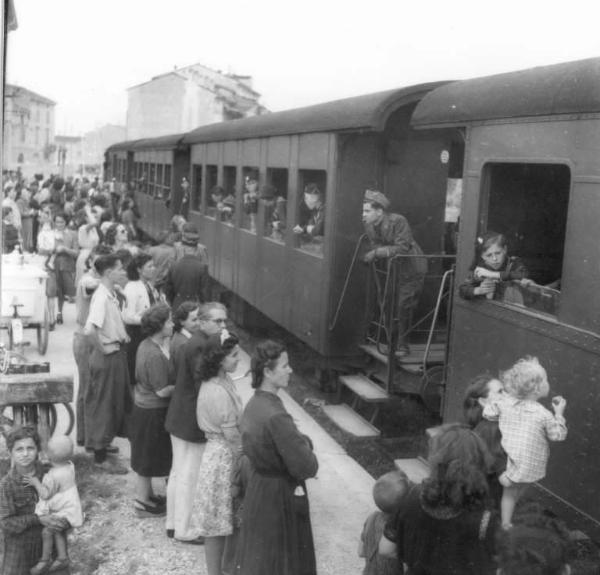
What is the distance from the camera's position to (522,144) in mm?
4832

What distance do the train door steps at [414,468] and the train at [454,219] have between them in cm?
48

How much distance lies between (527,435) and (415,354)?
3302 millimetres

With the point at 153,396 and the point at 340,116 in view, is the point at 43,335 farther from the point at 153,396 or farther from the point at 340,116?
the point at 153,396

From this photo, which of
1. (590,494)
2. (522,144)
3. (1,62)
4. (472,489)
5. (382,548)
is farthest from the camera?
(522,144)

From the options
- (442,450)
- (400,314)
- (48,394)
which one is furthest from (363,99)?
(442,450)

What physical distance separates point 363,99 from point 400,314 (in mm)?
1950

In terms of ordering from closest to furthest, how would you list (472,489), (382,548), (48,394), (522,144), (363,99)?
(472,489), (382,548), (522,144), (48,394), (363,99)

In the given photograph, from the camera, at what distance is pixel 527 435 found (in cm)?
420

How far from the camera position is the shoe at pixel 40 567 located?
14.8 feet

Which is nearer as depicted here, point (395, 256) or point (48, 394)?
point (48, 394)

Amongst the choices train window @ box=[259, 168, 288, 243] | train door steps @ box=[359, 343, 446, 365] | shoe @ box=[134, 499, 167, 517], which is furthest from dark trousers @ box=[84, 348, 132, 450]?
train window @ box=[259, 168, 288, 243]

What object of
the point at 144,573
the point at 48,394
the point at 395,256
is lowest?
the point at 144,573

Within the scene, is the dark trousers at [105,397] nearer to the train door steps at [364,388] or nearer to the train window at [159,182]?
the train door steps at [364,388]

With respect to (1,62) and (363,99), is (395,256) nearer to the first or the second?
(363,99)
